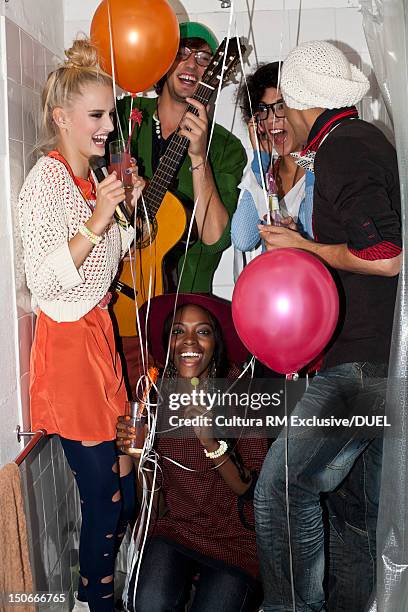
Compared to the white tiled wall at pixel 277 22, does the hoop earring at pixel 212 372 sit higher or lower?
lower

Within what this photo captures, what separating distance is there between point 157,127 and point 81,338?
76cm

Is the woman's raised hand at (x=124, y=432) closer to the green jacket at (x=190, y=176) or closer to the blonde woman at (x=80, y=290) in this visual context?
the blonde woman at (x=80, y=290)

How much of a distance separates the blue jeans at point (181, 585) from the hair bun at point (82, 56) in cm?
120

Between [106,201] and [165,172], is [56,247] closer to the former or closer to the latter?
[106,201]

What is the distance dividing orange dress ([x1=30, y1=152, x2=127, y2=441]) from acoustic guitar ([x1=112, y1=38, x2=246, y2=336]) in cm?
29

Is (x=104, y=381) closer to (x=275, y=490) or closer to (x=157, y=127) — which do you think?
(x=275, y=490)

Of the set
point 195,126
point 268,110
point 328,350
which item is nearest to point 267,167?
point 268,110

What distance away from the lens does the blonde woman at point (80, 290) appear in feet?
5.77

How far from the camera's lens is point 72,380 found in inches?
73.4

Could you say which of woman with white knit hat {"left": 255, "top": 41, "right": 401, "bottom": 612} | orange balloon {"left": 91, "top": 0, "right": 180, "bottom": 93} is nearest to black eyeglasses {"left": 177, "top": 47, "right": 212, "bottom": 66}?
orange balloon {"left": 91, "top": 0, "right": 180, "bottom": 93}

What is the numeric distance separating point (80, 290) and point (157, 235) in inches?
16.8

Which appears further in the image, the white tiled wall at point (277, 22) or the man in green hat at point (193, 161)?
the white tiled wall at point (277, 22)

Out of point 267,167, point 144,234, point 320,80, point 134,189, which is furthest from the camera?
point 267,167

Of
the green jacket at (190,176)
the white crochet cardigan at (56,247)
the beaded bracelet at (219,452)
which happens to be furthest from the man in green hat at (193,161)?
the white crochet cardigan at (56,247)
